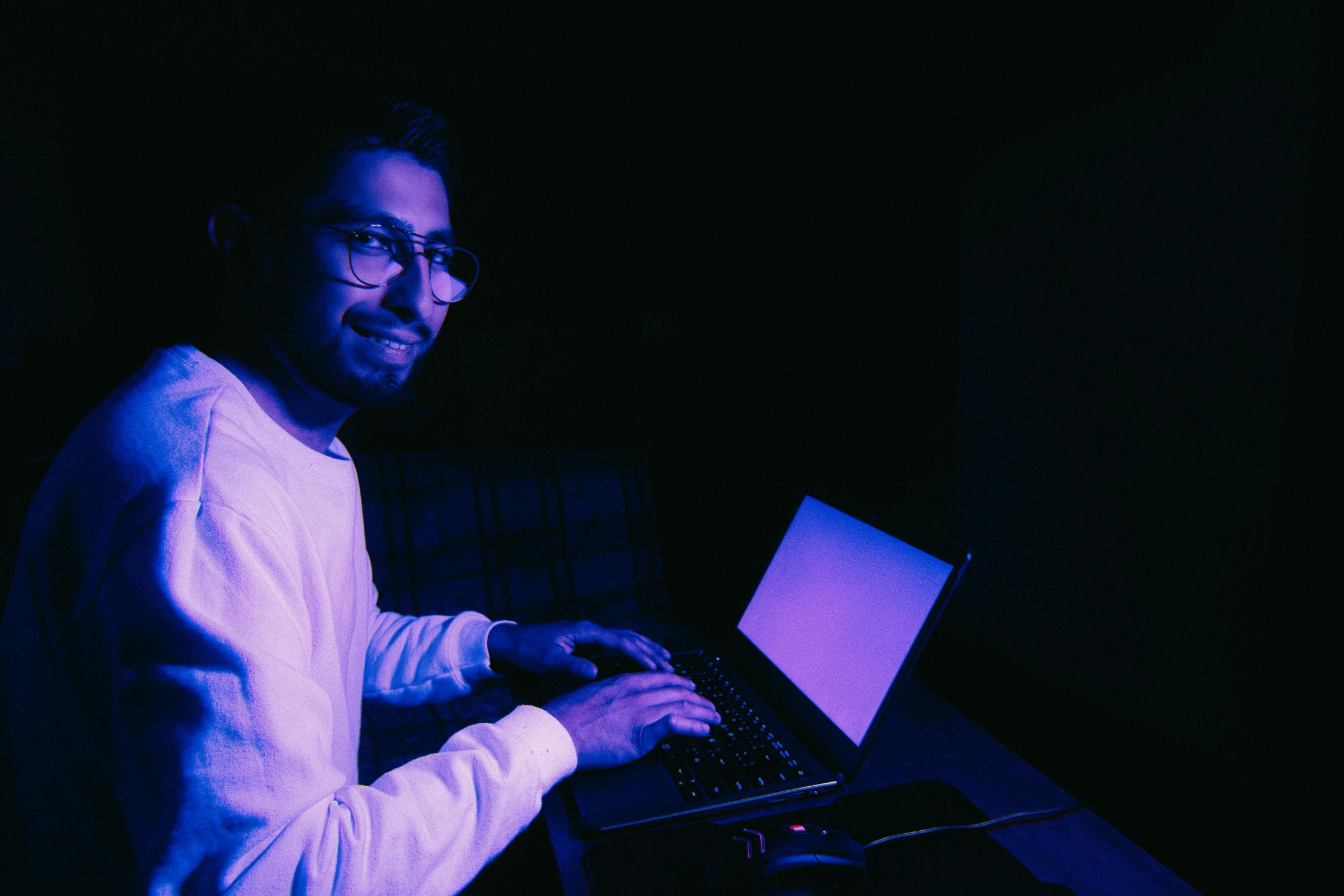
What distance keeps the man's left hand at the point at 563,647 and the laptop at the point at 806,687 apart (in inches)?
2.7

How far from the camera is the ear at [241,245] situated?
0.89m

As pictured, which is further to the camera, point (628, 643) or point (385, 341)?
point (628, 643)

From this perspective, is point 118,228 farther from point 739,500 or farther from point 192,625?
point 192,625

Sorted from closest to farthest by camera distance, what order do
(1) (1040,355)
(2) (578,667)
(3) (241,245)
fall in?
(3) (241,245), (2) (578,667), (1) (1040,355)

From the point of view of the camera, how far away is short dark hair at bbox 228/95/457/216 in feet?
2.88

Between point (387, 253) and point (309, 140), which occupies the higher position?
point (309, 140)

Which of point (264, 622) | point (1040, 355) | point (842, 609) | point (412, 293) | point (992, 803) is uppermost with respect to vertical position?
point (412, 293)

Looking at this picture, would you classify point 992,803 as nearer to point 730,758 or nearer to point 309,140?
point 730,758

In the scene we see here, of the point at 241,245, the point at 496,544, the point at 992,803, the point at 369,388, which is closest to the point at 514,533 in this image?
the point at 496,544

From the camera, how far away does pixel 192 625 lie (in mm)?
598

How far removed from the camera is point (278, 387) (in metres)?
0.91

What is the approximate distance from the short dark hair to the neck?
0.55 ft

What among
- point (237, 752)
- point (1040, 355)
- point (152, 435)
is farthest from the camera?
point (1040, 355)

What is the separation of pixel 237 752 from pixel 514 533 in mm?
1140
